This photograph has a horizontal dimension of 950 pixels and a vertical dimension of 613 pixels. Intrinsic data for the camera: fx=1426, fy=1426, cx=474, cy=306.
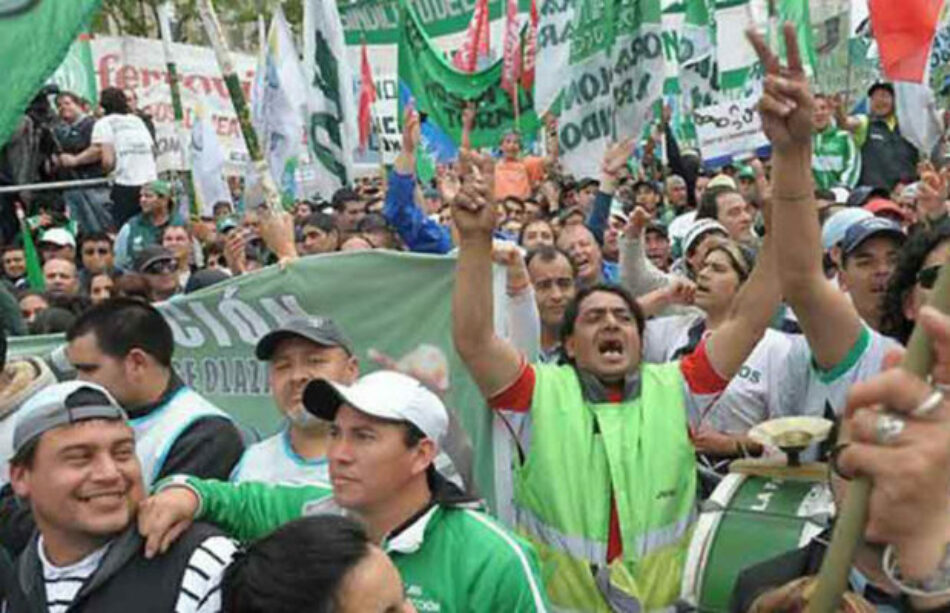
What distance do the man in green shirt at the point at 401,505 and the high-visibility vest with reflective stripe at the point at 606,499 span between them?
66cm

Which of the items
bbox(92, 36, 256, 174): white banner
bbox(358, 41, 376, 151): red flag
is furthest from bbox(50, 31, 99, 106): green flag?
bbox(358, 41, 376, 151): red flag

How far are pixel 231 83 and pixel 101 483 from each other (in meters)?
3.73

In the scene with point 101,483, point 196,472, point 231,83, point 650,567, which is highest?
point 231,83

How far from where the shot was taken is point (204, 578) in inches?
105

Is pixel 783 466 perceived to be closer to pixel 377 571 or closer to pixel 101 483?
pixel 377 571

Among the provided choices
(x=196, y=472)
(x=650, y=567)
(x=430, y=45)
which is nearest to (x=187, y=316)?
(x=196, y=472)

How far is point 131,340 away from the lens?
409 centimetres

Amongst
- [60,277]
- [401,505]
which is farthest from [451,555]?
[60,277]

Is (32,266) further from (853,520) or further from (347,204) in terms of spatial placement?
(853,520)

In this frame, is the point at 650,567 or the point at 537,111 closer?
the point at 650,567

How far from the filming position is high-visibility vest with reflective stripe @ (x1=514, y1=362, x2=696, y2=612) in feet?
12.2

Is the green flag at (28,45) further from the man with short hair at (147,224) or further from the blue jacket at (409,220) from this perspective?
the man with short hair at (147,224)

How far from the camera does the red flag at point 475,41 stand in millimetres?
10688

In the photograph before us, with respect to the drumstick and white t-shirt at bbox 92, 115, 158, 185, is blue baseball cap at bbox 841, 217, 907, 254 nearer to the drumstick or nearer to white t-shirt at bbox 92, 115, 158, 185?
the drumstick
